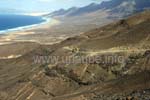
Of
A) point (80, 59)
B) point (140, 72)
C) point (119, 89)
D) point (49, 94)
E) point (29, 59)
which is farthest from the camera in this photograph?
point (29, 59)

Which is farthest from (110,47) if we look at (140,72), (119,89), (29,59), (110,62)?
(29,59)

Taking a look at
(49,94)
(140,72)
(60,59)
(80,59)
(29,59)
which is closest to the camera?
(140,72)

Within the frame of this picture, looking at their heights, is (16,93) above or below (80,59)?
below

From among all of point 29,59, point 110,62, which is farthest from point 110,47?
point 29,59

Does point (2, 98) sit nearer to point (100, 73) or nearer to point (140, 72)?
point (100, 73)

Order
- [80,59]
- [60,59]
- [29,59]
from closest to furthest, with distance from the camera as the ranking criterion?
[80,59] → [60,59] → [29,59]

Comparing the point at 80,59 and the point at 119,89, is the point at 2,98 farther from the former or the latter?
the point at 119,89

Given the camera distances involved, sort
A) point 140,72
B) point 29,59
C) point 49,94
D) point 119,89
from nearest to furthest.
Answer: point 119,89
point 140,72
point 49,94
point 29,59

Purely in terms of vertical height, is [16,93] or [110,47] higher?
[110,47]

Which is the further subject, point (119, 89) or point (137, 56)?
point (137, 56)
